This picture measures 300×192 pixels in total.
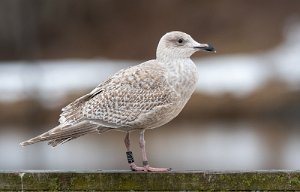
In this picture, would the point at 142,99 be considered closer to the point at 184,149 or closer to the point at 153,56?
the point at 184,149

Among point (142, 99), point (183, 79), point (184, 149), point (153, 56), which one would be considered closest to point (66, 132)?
point (142, 99)

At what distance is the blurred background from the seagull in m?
8.30

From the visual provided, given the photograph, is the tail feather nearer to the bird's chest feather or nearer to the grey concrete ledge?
the grey concrete ledge

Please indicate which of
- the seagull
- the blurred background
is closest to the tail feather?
the seagull

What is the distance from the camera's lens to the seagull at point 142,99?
6988 mm

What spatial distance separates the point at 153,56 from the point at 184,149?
761cm

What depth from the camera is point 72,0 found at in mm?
31953

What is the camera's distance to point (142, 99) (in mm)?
7074

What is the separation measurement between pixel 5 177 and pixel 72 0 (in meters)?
25.5

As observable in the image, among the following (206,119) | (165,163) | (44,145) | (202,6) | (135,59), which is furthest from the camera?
(202,6)

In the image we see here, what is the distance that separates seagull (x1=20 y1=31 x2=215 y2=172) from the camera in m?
6.99

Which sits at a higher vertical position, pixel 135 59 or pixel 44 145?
pixel 135 59

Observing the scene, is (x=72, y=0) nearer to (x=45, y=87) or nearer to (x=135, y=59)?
(x=135, y=59)

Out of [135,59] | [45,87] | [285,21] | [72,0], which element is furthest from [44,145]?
[72,0]
